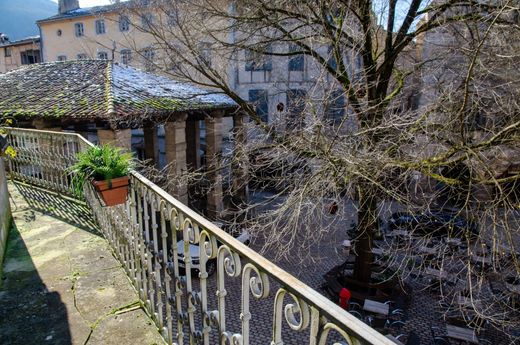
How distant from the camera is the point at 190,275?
2.01 meters

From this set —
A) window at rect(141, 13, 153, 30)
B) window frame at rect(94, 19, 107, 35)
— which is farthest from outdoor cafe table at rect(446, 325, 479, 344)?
window frame at rect(94, 19, 107, 35)

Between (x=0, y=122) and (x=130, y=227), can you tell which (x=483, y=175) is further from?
(x=0, y=122)

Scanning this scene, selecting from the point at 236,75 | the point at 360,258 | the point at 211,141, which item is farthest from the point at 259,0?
the point at 236,75

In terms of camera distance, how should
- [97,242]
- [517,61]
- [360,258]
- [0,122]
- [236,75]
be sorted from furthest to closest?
1. [236,75]
2. [0,122]
3. [360,258]
4. [517,61]
5. [97,242]

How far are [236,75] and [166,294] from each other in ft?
65.8

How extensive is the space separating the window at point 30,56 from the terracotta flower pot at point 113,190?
38.1m

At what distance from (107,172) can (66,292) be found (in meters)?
0.95

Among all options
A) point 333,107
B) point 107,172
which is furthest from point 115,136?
point 107,172

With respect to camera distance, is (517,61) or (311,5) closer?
(517,61)

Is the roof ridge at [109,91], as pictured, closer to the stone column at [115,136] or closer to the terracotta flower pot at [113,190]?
the stone column at [115,136]

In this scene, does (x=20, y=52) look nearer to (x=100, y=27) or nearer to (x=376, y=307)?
(x=100, y=27)

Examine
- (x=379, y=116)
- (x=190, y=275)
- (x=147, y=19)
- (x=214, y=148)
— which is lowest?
(x=214, y=148)

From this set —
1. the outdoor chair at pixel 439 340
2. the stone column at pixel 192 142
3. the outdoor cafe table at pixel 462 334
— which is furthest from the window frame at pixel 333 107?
Answer: the stone column at pixel 192 142

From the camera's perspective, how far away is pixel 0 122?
36.6 feet
